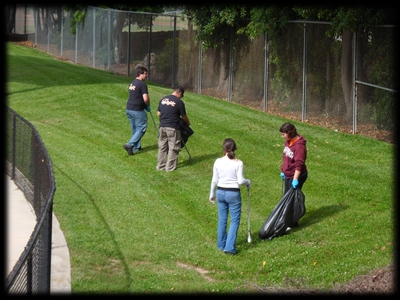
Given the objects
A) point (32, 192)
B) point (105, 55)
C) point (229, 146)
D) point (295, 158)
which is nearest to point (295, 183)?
point (295, 158)

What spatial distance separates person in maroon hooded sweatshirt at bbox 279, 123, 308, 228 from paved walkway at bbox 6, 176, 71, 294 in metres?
3.59

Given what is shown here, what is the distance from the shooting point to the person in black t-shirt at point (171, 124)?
48.1ft

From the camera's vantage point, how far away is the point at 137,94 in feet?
52.5

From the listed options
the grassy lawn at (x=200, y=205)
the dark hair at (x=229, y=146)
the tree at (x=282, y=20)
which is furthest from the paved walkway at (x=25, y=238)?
the tree at (x=282, y=20)

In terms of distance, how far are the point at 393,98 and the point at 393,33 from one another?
1.51m

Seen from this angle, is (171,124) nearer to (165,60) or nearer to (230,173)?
(230,173)

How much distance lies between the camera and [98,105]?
21.9 metres

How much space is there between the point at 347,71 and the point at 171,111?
605cm

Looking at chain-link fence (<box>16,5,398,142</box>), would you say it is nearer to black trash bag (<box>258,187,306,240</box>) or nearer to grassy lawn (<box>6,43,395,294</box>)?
grassy lawn (<box>6,43,395,294</box>)

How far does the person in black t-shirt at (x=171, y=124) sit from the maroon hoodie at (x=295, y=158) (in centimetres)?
367

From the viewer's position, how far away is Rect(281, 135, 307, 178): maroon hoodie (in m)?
11.3

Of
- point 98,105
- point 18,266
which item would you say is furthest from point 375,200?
point 98,105

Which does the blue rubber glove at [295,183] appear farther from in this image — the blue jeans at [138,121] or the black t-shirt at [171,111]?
the blue jeans at [138,121]

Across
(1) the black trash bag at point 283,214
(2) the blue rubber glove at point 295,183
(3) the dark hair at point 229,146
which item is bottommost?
(1) the black trash bag at point 283,214
